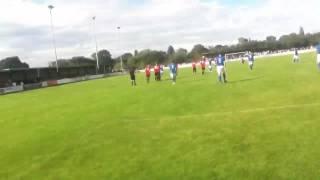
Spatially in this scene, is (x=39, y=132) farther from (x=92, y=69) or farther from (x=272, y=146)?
(x=92, y=69)

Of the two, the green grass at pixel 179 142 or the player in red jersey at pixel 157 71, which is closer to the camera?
the green grass at pixel 179 142

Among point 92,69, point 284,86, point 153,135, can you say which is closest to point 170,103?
point 284,86

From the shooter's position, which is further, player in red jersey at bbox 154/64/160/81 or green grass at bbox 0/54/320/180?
player in red jersey at bbox 154/64/160/81

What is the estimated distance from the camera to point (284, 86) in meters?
31.7

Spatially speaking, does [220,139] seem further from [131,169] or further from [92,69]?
[92,69]

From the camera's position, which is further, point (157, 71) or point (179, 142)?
point (157, 71)

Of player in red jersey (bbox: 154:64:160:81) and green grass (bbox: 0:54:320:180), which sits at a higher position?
player in red jersey (bbox: 154:64:160:81)

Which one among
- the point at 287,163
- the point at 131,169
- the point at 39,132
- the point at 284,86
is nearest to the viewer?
the point at 287,163

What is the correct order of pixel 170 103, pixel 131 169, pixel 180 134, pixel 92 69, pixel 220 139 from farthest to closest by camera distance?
pixel 92 69 → pixel 170 103 → pixel 180 134 → pixel 220 139 → pixel 131 169

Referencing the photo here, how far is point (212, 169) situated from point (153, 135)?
5327 millimetres

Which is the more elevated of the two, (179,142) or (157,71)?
(157,71)

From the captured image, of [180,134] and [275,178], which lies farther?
[180,134]

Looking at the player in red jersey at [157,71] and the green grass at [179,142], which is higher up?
the player in red jersey at [157,71]

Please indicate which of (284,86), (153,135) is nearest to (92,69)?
(284,86)
